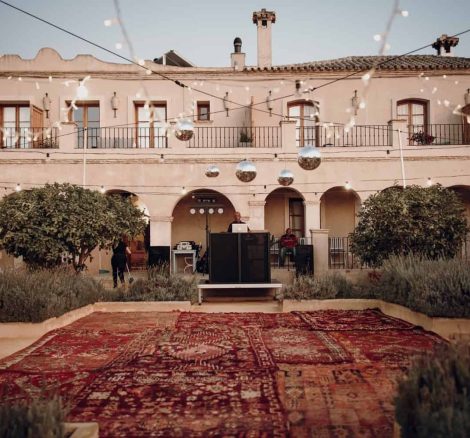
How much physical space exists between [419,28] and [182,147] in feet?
27.9

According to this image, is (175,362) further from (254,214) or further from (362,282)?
(254,214)

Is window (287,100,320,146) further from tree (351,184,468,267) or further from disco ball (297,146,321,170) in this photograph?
disco ball (297,146,321,170)

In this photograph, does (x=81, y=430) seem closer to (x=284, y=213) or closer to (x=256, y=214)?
(x=256, y=214)

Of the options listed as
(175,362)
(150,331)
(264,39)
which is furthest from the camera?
(264,39)

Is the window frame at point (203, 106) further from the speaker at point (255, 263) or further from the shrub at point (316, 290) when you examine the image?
the shrub at point (316, 290)

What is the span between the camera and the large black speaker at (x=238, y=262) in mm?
12398

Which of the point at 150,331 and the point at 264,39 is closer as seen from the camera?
the point at 150,331

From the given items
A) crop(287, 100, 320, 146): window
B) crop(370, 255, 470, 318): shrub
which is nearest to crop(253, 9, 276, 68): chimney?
crop(287, 100, 320, 146): window

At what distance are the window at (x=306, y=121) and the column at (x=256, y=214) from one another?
318cm

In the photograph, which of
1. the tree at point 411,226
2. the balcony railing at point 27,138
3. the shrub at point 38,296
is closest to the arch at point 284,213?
the tree at point 411,226

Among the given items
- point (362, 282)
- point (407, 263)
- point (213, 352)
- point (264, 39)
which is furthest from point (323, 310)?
point (264, 39)

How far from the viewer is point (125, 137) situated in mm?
20219

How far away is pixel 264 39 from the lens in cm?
2147

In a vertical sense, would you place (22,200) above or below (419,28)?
below
